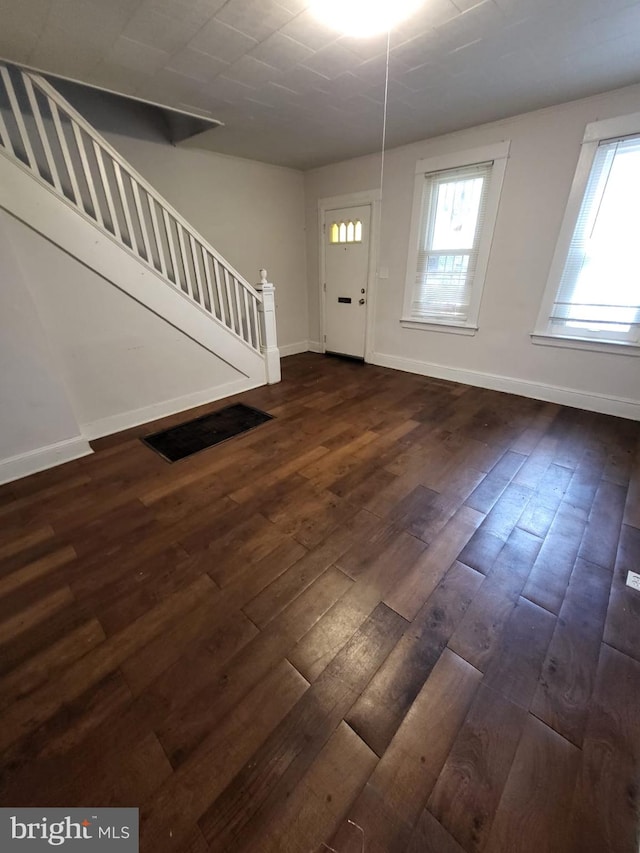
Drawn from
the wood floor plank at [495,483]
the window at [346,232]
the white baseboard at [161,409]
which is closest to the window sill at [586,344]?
the wood floor plank at [495,483]

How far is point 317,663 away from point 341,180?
5.14m

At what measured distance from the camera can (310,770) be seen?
0.96m

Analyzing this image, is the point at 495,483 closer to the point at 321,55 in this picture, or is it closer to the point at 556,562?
the point at 556,562

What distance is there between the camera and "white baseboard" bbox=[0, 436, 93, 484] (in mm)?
2270

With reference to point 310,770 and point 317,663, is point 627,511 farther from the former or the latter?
point 310,770

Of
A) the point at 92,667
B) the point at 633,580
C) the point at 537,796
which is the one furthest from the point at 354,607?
the point at 633,580

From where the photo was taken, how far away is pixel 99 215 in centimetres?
249

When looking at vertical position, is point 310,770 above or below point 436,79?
below

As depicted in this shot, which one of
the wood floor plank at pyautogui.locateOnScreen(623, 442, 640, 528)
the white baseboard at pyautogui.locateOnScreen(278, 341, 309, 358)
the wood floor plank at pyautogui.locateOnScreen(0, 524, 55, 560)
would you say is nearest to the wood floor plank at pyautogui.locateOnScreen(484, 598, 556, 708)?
the wood floor plank at pyautogui.locateOnScreen(623, 442, 640, 528)

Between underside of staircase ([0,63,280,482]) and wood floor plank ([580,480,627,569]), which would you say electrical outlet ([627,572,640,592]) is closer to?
wood floor plank ([580,480,627,569])

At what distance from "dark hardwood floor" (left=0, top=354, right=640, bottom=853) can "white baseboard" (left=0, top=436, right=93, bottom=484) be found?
9 cm

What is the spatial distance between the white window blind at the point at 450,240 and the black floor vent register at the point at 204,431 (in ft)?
8.08

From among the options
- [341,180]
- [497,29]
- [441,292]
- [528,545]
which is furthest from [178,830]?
[341,180]

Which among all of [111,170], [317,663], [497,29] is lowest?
[317,663]
